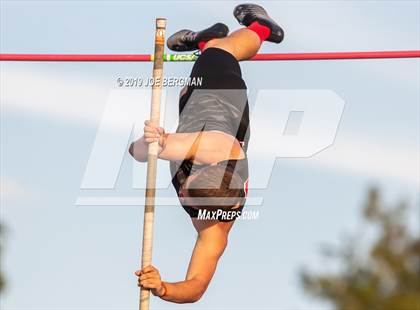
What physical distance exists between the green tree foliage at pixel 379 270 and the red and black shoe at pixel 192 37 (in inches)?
1627

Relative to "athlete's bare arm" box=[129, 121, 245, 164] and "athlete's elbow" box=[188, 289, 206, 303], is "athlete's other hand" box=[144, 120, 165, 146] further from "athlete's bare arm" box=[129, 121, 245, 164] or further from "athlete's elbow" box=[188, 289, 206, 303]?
"athlete's elbow" box=[188, 289, 206, 303]

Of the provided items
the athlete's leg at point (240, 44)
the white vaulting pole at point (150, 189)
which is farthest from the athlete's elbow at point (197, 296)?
the athlete's leg at point (240, 44)

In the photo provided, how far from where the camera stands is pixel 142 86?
14.8m

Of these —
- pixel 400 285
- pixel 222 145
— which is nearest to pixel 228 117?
pixel 222 145

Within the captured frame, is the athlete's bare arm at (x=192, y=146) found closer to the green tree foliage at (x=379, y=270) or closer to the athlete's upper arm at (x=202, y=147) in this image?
the athlete's upper arm at (x=202, y=147)

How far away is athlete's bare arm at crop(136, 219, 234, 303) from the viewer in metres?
11.6

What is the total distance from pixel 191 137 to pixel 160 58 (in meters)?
0.61

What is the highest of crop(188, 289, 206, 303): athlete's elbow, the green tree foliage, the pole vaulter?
the pole vaulter

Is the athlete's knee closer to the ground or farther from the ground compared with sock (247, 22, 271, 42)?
farther from the ground

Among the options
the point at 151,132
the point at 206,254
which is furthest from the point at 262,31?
the point at 206,254

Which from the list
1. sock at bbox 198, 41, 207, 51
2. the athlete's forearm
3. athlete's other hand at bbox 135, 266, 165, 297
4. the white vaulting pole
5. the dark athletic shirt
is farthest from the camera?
sock at bbox 198, 41, 207, 51

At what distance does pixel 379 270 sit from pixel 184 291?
45.9 m

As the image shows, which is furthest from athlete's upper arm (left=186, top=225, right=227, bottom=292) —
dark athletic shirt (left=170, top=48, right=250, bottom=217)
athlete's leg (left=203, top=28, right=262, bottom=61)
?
athlete's leg (left=203, top=28, right=262, bottom=61)

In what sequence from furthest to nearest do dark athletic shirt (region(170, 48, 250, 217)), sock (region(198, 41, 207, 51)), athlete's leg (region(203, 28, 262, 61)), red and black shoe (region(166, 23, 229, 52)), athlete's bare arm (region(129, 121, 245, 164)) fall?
sock (region(198, 41, 207, 51))
red and black shoe (region(166, 23, 229, 52))
athlete's leg (region(203, 28, 262, 61))
dark athletic shirt (region(170, 48, 250, 217))
athlete's bare arm (region(129, 121, 245, 164))
